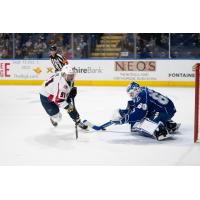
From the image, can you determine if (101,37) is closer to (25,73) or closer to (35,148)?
(25,73)

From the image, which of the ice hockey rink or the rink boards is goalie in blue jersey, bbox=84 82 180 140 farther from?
the rink boards

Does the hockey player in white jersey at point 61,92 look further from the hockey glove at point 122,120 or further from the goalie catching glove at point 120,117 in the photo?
the hockey glove at point 122,120

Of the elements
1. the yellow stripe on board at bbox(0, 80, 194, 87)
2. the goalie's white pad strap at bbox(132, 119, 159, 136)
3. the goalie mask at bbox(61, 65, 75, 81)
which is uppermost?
the goalie mask at bbox(61, 65, 75, 81)

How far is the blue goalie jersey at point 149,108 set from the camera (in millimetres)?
5008

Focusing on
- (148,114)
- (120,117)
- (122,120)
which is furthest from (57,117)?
(148,114)

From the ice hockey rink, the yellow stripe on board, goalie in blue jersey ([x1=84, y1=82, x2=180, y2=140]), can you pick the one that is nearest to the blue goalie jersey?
goalie in blue jersey ([x1=84, y1=82, x2=180, y2=140])

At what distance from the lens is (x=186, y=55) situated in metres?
11.0

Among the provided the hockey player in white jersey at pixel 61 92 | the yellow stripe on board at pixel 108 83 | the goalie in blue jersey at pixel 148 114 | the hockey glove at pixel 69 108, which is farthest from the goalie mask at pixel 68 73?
the yellow stripe on board at pixel 108 83

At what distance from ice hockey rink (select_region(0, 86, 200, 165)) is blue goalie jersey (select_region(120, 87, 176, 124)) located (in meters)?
0.27

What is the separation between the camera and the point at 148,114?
5234 mm

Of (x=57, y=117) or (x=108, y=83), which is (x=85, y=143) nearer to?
(x=57, y=117)

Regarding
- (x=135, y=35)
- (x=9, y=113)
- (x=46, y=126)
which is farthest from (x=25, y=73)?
(x=46, y=126)

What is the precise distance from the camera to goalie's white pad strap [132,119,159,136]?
195 inches

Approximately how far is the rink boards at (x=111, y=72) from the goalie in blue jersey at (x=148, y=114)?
5.77 metres
